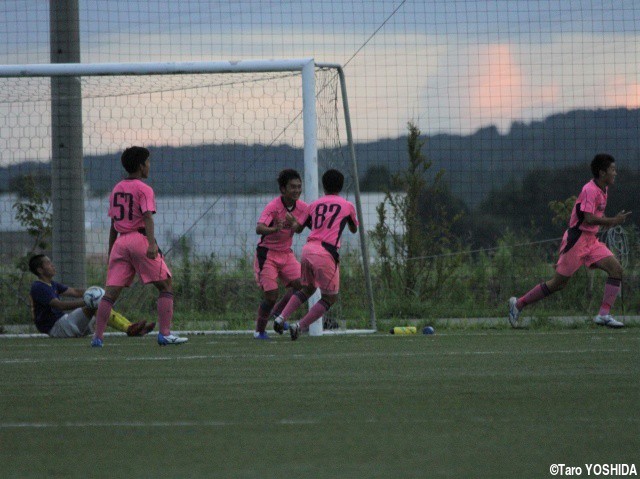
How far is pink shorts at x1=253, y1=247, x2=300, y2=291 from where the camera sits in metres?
11.1

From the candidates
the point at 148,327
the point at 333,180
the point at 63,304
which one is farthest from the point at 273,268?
the point at 63,304

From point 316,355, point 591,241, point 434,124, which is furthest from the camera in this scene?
point 434,124

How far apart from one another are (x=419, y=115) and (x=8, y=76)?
18.1ft

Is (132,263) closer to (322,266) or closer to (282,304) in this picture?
(322,266)

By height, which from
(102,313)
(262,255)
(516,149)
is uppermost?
(516,149)

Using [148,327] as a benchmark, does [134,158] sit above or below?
→ above

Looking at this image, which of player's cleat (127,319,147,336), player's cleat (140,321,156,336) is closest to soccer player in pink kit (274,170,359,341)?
player's cleat (140,321,156,336)

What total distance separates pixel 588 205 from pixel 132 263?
4345 mm

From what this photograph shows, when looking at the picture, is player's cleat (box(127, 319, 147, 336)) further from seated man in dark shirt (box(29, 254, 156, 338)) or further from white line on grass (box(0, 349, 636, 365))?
white line on grass (box(0, 349, 636, 365))

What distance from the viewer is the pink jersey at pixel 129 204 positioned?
376 inches

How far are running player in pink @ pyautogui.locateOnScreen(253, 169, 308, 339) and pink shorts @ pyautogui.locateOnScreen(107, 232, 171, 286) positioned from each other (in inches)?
58.2

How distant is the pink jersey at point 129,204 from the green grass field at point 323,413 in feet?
4.48

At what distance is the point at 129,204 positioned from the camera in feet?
31.6

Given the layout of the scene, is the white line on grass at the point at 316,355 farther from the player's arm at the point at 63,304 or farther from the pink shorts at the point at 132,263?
the player's arm at the point at 63,304
